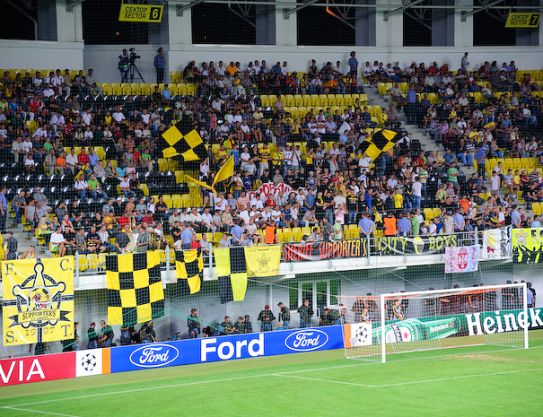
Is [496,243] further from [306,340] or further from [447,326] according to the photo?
[306,340]

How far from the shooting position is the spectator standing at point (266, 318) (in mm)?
28312

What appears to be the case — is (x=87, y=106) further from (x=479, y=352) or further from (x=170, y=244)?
(x=479, y=352)

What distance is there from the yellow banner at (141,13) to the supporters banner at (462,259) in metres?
13.0

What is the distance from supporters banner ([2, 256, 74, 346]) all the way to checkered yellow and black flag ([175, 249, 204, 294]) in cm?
328

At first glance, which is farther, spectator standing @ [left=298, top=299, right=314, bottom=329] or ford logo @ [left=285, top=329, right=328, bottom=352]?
spectator standing @ [left=298, top=299, right=314, bottom=329]

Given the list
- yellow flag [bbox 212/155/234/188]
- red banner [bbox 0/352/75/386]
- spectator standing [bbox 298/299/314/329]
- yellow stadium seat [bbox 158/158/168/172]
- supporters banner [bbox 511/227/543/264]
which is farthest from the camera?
yellow stadium seat [bbox 158/158/168/172]

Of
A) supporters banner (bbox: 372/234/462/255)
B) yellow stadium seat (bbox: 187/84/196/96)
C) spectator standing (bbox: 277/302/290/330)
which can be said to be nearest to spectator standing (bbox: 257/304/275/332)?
spectator standing (bbox: 277/302/290/330)

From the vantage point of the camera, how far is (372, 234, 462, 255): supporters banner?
29.0 meters

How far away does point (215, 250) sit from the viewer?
1033 inches

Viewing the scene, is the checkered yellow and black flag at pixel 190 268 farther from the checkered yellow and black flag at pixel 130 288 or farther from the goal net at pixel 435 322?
the goal net at pixel 435 322

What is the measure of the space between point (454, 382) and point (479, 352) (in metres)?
5.09

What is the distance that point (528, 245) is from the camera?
30.4m

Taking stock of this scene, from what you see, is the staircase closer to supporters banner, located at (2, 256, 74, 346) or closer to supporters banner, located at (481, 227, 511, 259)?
supporters banner, located at (481, 227, 511, 259)

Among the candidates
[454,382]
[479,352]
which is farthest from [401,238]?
[454,382]
